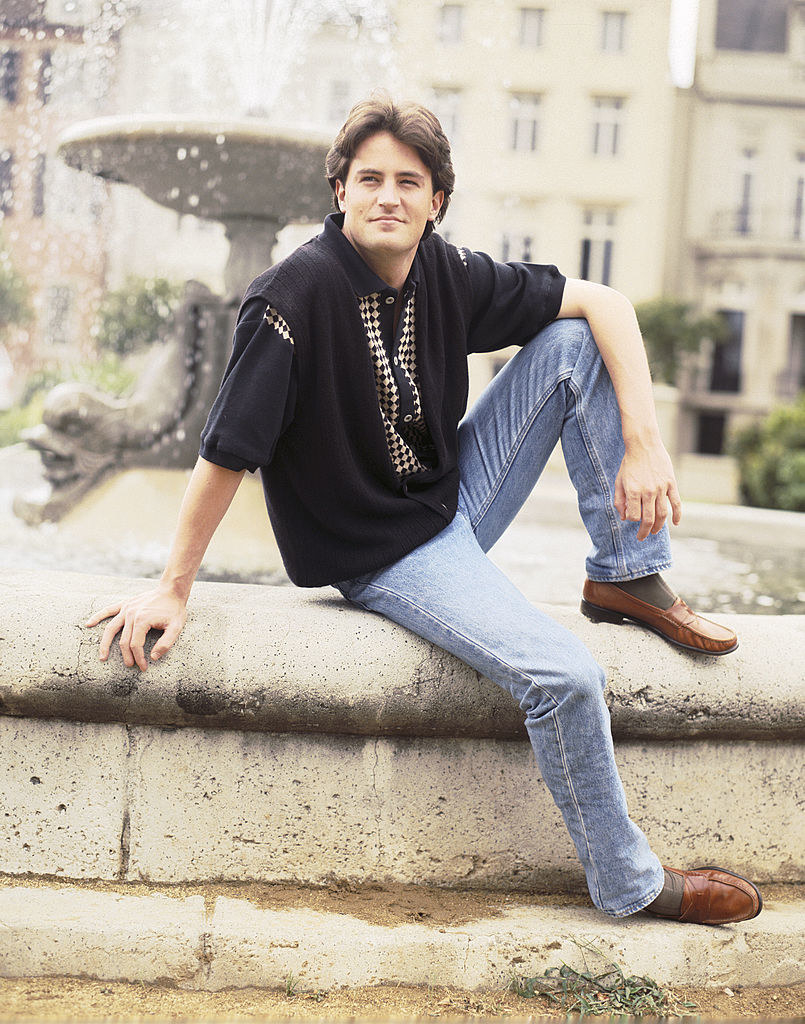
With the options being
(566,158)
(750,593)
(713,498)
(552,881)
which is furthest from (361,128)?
(566,158)

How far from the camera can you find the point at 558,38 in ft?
91.7

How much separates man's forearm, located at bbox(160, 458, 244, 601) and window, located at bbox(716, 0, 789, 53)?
1231 inches

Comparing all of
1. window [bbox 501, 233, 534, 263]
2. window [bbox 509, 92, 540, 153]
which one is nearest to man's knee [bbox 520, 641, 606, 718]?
window [bbox 501, 233, 534, 263]

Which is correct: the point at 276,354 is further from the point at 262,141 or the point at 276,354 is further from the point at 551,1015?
the point at 262,141

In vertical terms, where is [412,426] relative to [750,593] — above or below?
above

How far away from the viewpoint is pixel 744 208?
95.7ft

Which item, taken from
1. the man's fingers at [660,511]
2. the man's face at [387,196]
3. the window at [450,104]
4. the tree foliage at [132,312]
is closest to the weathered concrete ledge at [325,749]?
the man's fingers at [660,511]

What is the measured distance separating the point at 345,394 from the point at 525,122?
2781 cm

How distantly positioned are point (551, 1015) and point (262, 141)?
347 cm

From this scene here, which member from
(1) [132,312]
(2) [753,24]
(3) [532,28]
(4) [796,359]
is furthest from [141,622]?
(2) [753,24]

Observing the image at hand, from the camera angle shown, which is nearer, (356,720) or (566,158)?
(356,720)

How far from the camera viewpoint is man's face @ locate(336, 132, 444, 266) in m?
2.12

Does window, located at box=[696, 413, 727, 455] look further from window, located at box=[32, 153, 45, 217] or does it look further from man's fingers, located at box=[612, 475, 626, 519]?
man's fingers, located at box=[612, 475, 626, 519]

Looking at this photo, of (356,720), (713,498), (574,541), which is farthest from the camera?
(713,498)
